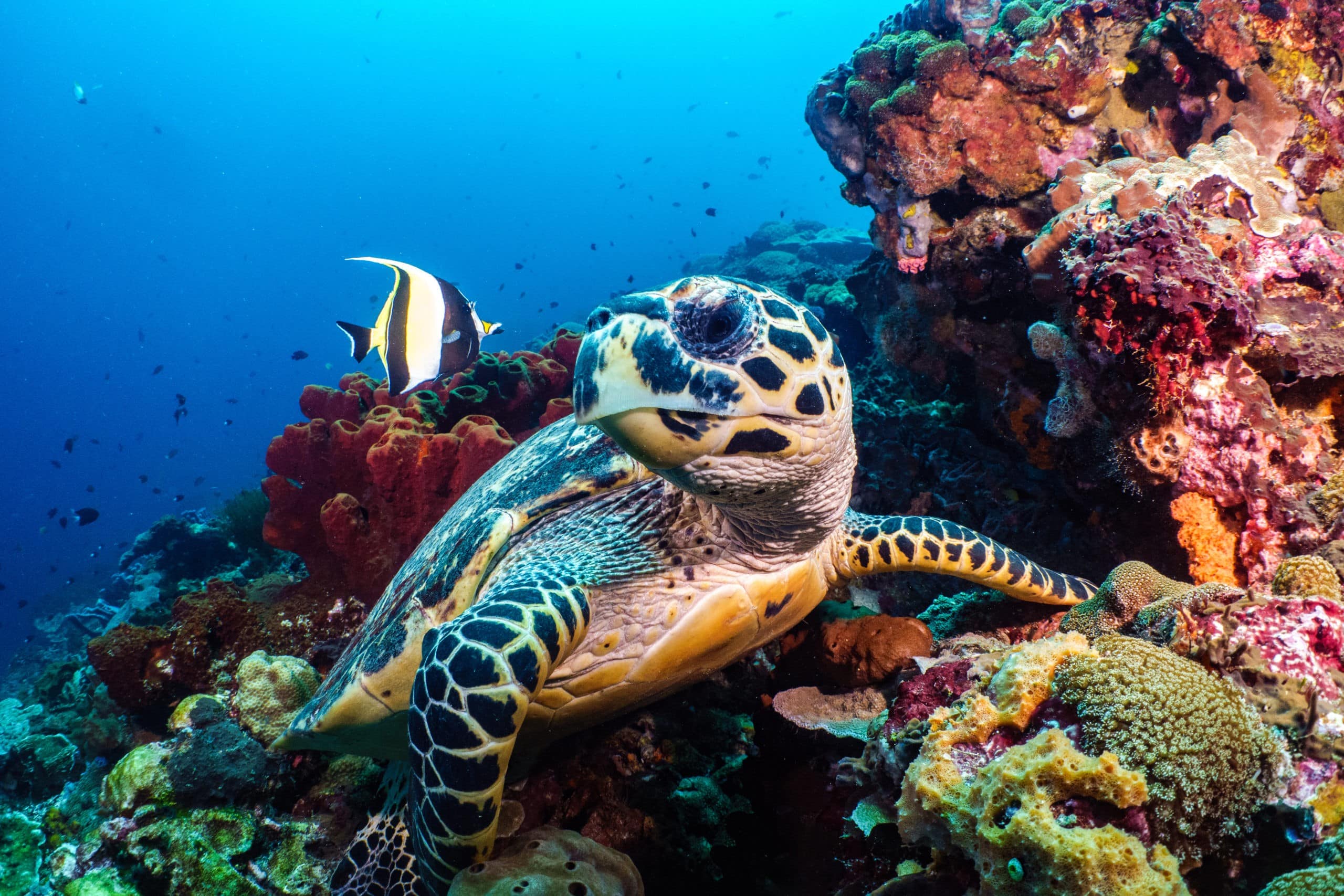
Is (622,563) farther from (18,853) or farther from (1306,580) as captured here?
(18,853)

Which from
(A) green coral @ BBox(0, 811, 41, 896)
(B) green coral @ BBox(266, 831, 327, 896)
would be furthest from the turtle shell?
(A) green coral @ BBox(0, 811, 41, 896)

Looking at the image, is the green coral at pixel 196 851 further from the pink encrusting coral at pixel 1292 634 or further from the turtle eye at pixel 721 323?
the pink encrusting coral at pixel 1292 634

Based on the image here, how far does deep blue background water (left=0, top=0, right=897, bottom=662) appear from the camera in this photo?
80.7 metres

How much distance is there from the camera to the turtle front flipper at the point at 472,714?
5.53 ft

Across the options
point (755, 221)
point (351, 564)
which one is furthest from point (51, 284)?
point (351, 564)

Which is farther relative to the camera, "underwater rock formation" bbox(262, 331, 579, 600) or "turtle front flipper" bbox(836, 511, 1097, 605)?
"underwater rock formation" bbox(262, 331, 579, 600)

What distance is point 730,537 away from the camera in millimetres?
2135

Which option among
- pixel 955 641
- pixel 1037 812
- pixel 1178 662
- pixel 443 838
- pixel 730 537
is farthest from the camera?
pixel 955 641

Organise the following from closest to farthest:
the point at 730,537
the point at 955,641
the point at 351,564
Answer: the point at 730,537, the point at 955,641, the point at 351,564

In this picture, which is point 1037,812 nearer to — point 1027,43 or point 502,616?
point 502,616

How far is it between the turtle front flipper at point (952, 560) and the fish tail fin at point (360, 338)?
2.90 metres

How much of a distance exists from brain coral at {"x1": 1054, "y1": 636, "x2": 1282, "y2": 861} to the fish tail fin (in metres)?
3.68

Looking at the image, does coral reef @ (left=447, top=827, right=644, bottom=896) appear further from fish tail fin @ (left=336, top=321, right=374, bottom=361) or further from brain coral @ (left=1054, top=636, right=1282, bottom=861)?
fish tail fin @ (left=336, top=321, right=374, bottom=361)

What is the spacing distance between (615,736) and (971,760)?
1.77 m
